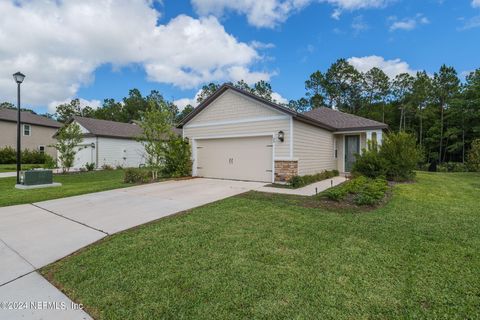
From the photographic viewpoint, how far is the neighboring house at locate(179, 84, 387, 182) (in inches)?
365

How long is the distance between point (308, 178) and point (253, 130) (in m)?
3.02

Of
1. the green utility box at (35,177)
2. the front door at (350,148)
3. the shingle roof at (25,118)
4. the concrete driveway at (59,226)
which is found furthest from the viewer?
the shingle roof at (25,118)

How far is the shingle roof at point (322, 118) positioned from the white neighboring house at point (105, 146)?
7469 millimetres

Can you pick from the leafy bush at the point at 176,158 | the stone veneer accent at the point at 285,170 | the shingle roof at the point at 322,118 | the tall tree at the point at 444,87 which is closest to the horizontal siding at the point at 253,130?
the stone veneer accent at the point at 285,170

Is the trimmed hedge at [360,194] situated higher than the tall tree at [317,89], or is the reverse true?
the tall tree at [317,89]

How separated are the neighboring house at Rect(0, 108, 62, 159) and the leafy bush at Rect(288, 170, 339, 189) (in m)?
23.9

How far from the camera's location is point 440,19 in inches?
444

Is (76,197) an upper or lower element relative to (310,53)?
lower

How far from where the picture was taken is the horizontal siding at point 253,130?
9.17 m

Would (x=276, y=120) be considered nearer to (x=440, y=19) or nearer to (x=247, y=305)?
(x=247, y=305)

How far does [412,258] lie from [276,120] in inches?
275

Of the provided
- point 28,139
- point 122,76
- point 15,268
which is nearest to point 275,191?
point 15,268

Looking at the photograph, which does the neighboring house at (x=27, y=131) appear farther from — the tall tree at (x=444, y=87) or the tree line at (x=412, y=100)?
the tall tree at (x=444, y=87)

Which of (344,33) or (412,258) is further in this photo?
(344,33)
